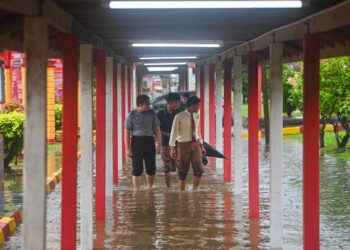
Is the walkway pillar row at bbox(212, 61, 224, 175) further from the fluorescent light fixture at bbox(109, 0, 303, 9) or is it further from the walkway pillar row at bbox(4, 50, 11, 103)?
the fluorescent light fixture at bbox(109, 0, 303, 9)

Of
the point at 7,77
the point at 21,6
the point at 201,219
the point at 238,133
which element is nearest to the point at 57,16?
the point at 21,6

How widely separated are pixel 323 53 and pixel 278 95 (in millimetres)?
2400

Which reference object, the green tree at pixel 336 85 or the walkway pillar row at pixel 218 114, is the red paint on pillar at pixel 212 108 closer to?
the walkway pillar row at pixel 218 114

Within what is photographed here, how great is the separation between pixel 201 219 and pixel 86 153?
2.87m

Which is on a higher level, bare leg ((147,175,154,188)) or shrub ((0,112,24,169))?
shrub ((0,112,24,169))

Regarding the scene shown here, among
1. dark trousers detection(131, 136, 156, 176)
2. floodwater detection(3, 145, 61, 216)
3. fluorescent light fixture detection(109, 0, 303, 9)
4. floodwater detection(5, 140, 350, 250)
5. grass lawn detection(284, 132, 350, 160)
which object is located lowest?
floodwater detection(5, 140, 350, 250)

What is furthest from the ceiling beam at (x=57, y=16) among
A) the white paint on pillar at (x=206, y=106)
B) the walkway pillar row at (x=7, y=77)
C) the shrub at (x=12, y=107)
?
the walkway pillar row at (x=7, y=77)

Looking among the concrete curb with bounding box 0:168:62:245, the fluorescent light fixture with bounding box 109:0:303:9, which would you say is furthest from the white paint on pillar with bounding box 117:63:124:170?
the fluorescent light fixture with bounding box 109:0:303:9

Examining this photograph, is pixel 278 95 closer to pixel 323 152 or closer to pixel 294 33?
pixel 294 33

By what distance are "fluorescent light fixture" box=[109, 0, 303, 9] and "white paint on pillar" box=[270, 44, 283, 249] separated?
89.7 inches

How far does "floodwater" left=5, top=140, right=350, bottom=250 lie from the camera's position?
1043cm

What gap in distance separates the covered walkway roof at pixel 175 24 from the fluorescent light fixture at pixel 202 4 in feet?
0.51

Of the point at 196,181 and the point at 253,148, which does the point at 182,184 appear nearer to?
the point at 196,181

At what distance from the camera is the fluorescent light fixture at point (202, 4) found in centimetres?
758
